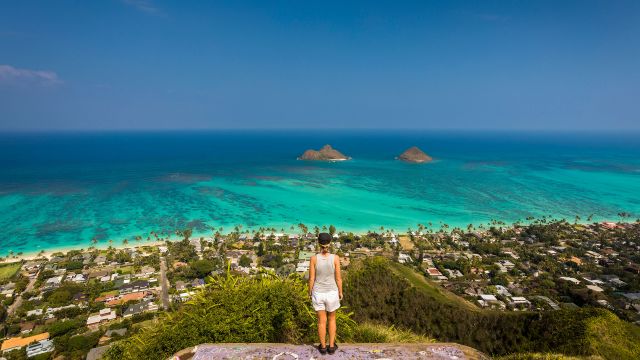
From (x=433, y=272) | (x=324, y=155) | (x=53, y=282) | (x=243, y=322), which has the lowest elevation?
(x=53, y=282)

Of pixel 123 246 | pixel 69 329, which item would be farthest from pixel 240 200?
pixel 69 329

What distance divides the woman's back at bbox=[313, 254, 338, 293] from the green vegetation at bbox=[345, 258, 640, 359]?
9273 mm

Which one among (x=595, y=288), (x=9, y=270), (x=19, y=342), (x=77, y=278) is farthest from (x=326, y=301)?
(x=9, y=270)

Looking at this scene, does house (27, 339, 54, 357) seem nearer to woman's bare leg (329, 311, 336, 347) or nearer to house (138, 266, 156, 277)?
house (138, 266, 156, 277)

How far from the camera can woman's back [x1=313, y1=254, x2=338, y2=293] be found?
476 centimetres

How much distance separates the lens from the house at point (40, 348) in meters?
18.8

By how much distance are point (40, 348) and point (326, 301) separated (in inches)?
930

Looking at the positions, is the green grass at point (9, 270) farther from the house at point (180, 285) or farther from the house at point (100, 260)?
the house at point (180, 285)

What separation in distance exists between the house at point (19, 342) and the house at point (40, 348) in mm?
767

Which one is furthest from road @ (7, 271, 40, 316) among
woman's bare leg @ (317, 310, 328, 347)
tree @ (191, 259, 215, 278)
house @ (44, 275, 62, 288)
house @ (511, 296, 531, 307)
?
house @ (511, 296, 531, 307)

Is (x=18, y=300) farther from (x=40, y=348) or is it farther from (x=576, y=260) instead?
(x=576, y=260)

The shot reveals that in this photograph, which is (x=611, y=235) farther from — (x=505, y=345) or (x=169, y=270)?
(x=169, y=270)

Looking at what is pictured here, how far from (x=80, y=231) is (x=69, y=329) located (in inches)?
880

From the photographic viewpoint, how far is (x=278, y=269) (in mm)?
32094
